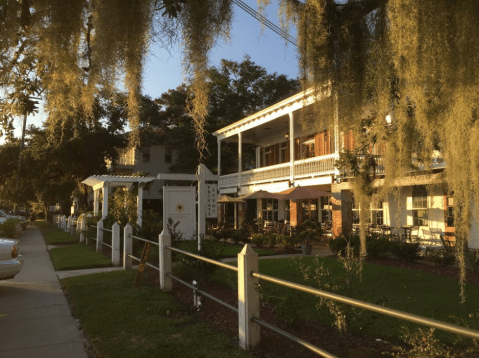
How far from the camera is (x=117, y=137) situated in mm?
36562

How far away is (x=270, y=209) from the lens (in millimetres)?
24922

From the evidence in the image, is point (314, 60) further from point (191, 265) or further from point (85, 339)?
point (191, 265)

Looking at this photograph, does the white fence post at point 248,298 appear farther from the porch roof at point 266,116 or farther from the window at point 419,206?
the window at point 419,206

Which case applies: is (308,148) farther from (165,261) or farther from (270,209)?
(165,261)

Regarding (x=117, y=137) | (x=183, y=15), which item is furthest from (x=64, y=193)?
(x=183, y=15)

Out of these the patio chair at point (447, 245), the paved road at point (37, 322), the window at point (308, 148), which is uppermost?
the window at point (308, 148)

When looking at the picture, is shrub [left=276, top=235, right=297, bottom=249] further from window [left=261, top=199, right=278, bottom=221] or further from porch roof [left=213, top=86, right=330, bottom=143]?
window [left=261, top=199, right=278, bottom=221]

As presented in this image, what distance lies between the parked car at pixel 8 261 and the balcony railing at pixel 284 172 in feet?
38.1

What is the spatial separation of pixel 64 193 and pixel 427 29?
37.5 meters

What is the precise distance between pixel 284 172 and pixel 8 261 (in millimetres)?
A: 14431

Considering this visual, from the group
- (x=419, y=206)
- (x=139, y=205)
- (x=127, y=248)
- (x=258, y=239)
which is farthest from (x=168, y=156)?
(x=127, y=248)

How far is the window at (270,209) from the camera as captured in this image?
25.0 m

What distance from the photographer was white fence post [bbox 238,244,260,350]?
4422mm

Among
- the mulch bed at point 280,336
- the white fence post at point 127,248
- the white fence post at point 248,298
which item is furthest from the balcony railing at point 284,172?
the white fence post at point 248,298
